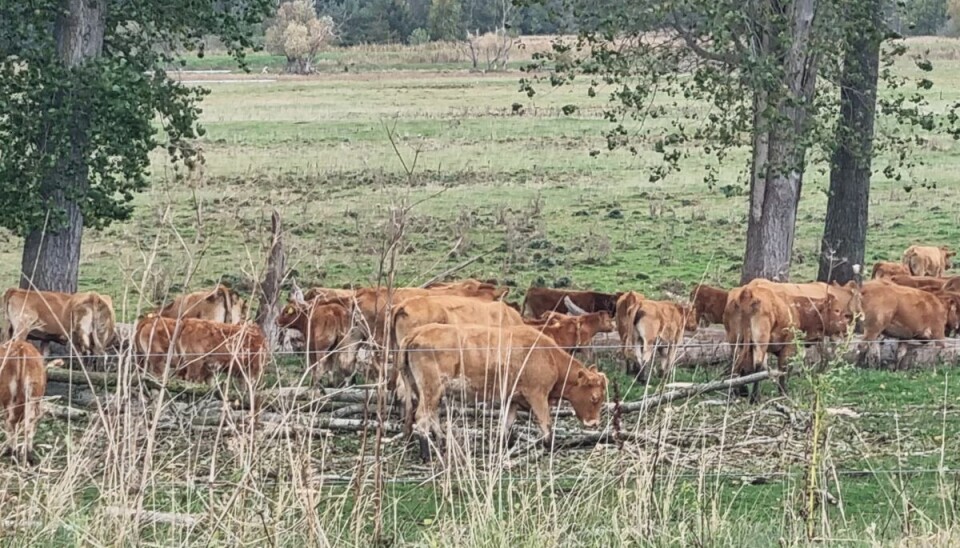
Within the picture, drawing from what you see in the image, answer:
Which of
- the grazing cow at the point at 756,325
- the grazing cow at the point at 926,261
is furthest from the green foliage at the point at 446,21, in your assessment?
the grazing cow at the point at 756,325

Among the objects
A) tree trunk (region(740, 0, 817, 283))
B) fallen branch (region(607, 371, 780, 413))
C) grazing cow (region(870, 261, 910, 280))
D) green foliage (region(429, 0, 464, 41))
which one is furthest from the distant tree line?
fallen branch (region(607, 371, 780, 413))

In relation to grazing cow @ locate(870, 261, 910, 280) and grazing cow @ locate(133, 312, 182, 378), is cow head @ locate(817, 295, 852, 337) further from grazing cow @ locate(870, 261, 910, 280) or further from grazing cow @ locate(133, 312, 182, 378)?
grazing cow @ locate(133, 312, 182, 378)

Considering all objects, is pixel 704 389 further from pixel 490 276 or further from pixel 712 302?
pixel 490 276

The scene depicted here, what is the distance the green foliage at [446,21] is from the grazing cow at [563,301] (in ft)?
187

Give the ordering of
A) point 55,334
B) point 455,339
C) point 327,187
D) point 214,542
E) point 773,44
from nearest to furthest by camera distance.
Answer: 1. point 214,542
2. point 455,339
3. point 55,334
4. point 773,44
5. point 327,187

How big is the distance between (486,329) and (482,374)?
0.38 metres

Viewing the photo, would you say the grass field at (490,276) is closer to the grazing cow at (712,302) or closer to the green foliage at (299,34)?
the grazing cow at (712,302)

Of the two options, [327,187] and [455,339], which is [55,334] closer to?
[455,339]

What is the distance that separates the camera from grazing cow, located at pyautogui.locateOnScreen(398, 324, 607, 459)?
36.0ft

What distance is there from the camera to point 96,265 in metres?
22.2

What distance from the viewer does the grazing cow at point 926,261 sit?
20828mm

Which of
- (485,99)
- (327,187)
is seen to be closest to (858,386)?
(327,187)

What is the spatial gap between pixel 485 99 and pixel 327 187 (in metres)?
24.6

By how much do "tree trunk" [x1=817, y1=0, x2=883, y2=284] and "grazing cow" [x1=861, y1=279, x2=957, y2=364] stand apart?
4.27 feet
